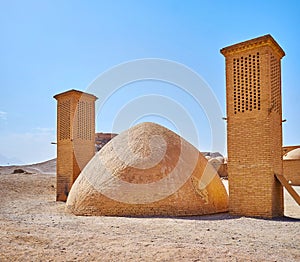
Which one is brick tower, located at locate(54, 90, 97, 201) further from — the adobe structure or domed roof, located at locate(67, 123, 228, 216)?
the adobe structure

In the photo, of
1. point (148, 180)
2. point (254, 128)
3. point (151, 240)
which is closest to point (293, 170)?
point (254, 128)

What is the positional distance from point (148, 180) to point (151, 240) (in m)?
3.66

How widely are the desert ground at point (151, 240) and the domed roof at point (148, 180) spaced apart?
34.5 inches

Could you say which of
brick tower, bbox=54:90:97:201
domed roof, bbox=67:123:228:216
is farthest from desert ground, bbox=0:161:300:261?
brick tower, bbox=54:90:97:201

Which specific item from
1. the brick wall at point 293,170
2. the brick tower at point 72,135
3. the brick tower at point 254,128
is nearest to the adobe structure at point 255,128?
the brick tower at point 254,128

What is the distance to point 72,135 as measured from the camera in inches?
567

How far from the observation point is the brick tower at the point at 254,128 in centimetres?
857

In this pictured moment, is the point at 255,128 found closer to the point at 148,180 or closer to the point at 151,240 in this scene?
the point at 148,180

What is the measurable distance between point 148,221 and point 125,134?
3.91 metres

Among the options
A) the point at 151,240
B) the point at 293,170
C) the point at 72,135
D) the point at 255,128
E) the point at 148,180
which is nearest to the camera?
the point at 151,240

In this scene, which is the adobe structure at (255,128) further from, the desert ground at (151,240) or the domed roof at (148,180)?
the desert ground at (151,240)

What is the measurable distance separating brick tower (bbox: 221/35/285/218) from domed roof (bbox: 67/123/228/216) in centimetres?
121

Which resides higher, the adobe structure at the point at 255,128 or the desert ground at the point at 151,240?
the adobe structure at the point at 255,128

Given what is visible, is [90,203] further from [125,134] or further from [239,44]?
[239,44]
